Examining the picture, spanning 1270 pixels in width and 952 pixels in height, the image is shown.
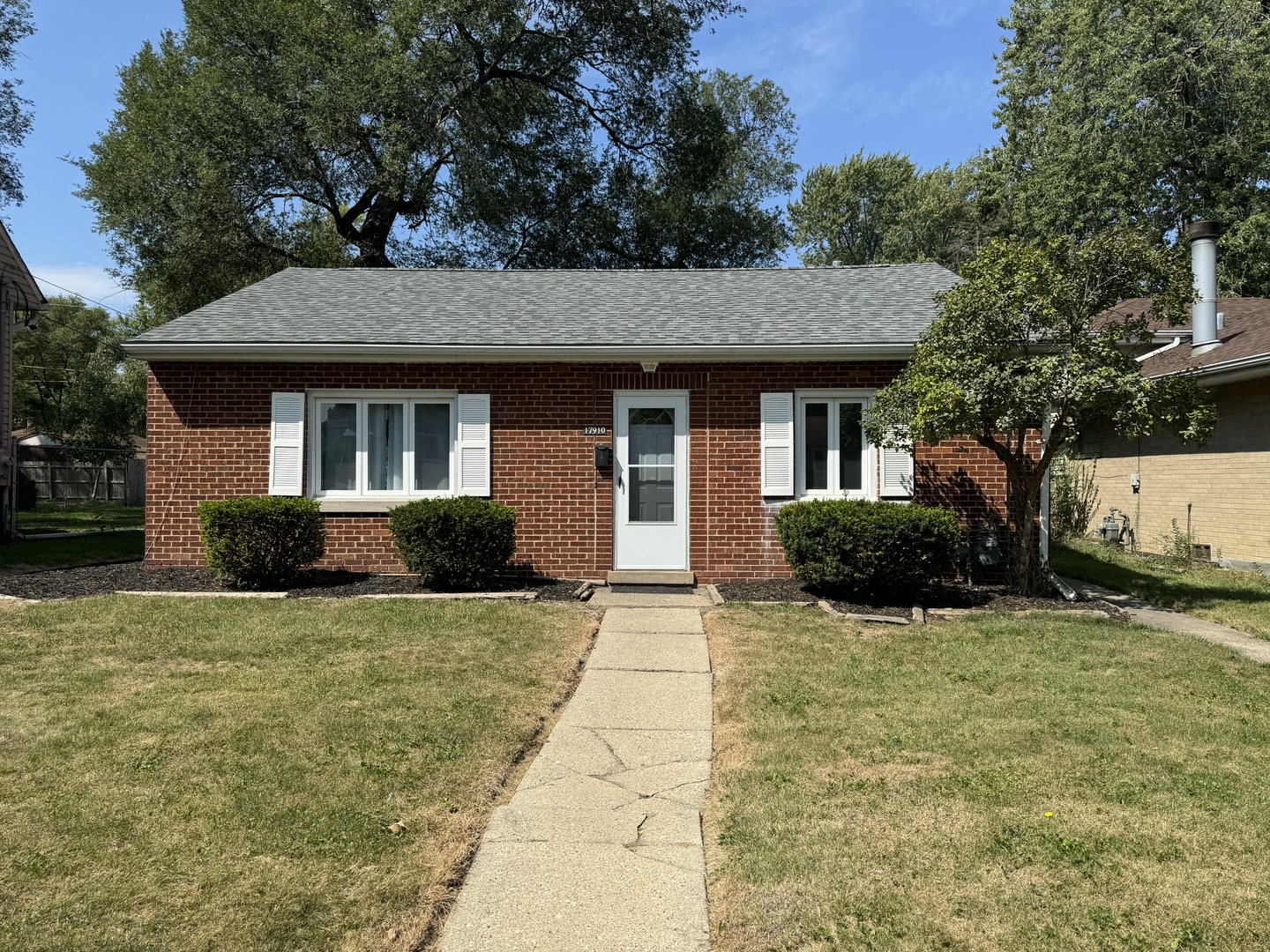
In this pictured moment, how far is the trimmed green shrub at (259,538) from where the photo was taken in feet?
30.8

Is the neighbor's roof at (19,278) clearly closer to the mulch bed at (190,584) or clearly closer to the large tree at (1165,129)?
the mulch bed at (190,584)

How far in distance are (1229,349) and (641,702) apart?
12.4 meters

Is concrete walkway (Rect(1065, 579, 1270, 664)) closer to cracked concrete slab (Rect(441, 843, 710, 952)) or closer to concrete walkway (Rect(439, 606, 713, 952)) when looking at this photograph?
concrete walkway (Rect(439, 606, 713, 952))

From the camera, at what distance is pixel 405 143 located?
20.5 m

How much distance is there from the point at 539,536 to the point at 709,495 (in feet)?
7.18

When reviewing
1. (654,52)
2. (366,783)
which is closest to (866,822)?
(366,783)

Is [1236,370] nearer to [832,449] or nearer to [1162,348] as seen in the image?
[1162,348]

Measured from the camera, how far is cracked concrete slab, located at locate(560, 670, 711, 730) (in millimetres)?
5398

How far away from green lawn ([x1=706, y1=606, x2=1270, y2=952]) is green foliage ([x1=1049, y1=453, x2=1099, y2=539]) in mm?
11227

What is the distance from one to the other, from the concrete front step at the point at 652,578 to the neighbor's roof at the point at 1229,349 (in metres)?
6.82

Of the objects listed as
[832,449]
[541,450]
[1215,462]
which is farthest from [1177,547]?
[541,450]

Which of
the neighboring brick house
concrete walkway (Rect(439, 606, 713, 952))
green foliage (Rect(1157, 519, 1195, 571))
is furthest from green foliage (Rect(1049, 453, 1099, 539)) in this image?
concrete walkway (Rect(439, 606, 713, 952))

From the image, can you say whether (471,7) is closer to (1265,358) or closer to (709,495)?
(709,495)

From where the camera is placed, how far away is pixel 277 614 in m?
8.14
